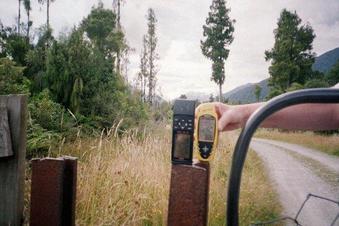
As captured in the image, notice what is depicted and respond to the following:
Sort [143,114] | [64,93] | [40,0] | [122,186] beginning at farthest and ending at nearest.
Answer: [40,0], [143,114], [64,93], [122,186]

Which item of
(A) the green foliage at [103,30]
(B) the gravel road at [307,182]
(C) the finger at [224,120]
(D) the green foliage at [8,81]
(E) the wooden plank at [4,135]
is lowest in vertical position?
(B) the gravel road at [307,182]

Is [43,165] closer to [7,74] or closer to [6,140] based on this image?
[6,140]

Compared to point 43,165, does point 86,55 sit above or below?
above

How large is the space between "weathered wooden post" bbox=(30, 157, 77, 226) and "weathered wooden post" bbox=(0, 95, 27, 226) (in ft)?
1.65

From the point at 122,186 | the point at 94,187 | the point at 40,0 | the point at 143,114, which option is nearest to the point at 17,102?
the point at 94,187

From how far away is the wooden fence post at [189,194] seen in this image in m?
1.17

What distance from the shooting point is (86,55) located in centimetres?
1162

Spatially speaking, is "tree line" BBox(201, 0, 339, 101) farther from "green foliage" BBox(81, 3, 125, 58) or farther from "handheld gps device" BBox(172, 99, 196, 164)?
"handheld gps device" BBox(172, 99, 196, 164)

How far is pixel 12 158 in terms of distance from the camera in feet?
5.93

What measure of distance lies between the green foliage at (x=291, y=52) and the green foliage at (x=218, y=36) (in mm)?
5715

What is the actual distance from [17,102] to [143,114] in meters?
10.8

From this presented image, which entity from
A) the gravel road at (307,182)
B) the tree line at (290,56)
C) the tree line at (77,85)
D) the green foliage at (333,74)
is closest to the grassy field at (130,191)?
the gravel road at (307,182)

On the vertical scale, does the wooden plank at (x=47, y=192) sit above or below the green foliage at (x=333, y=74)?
below

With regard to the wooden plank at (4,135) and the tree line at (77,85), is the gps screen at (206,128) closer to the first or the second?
the wooden plank at (4,135)
